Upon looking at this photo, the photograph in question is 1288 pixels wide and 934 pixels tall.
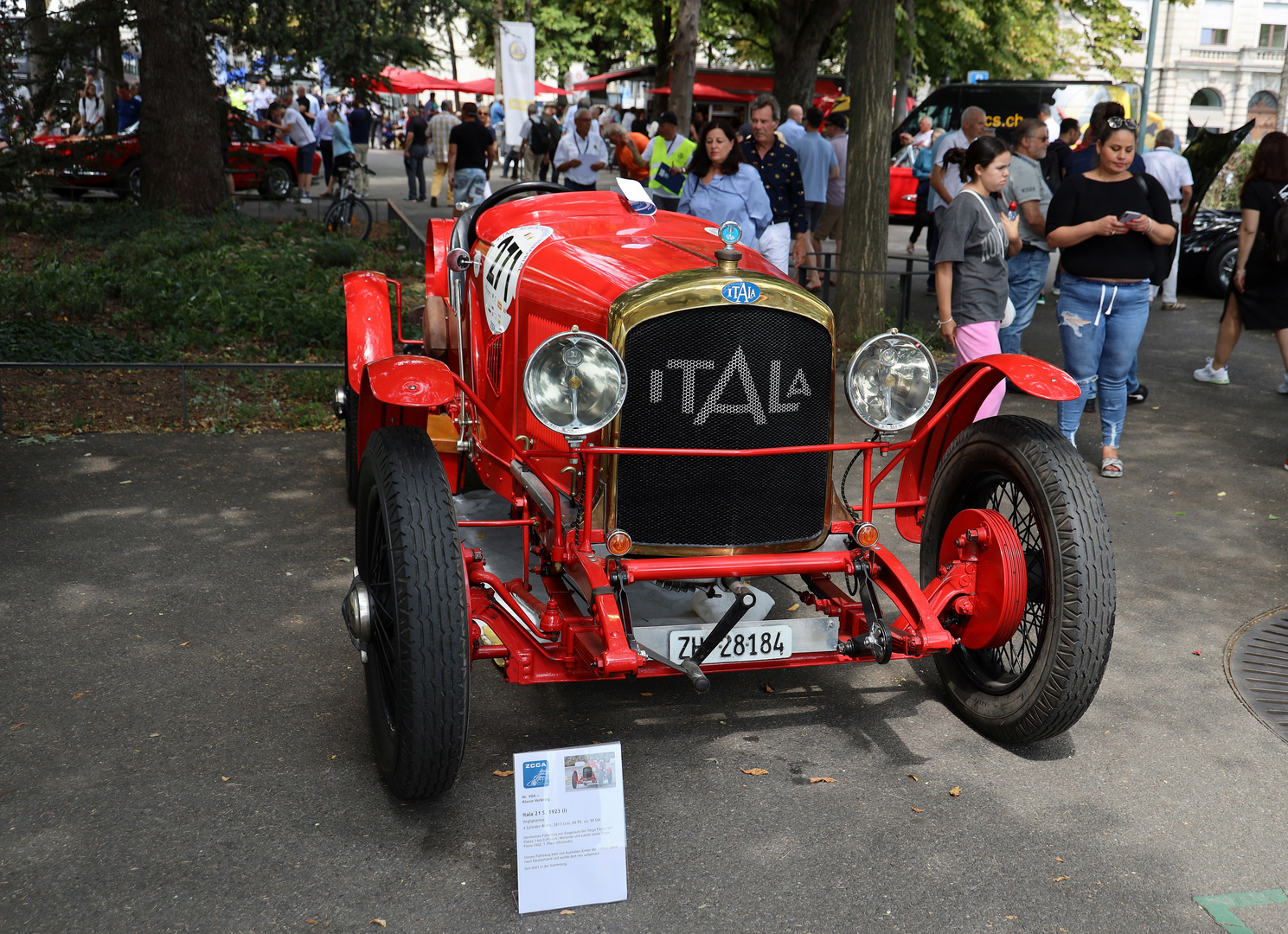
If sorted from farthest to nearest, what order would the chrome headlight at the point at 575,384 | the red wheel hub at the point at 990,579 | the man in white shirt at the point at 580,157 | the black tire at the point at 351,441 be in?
the man in white shirt at the point at 580,157, the black tire at the point at 351,441, the red wheel hub at the point at 990,579, the chrome headlight at the point at 575,384

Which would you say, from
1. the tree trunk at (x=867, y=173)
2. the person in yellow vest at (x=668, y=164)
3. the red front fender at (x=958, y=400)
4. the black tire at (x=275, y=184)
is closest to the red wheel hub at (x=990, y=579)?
the red front fender at (x=958, y=400)

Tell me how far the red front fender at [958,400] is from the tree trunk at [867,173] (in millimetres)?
4990

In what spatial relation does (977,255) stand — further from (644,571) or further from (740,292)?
(644,571)

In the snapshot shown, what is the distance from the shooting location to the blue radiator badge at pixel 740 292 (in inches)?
130

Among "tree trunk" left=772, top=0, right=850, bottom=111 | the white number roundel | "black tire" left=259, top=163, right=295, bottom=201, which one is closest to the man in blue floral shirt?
the white number roundel

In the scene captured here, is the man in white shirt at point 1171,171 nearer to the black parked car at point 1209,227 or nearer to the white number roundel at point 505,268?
the black parked car at point 1209,227

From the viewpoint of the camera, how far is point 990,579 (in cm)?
354

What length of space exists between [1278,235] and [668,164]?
606 centimetres

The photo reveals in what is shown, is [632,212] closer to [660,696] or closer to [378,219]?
[660,696]

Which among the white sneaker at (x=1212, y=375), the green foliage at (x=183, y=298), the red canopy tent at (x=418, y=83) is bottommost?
the white sneaker at (x=1212, y=375)

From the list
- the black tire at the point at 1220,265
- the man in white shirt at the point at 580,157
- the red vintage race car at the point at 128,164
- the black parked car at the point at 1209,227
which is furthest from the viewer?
the man in white shirt at the point at 580,157

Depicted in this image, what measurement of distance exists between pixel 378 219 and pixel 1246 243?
41.2ft

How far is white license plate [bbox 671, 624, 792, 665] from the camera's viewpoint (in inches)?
129

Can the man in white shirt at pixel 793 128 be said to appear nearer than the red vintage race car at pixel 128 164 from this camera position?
Yes
